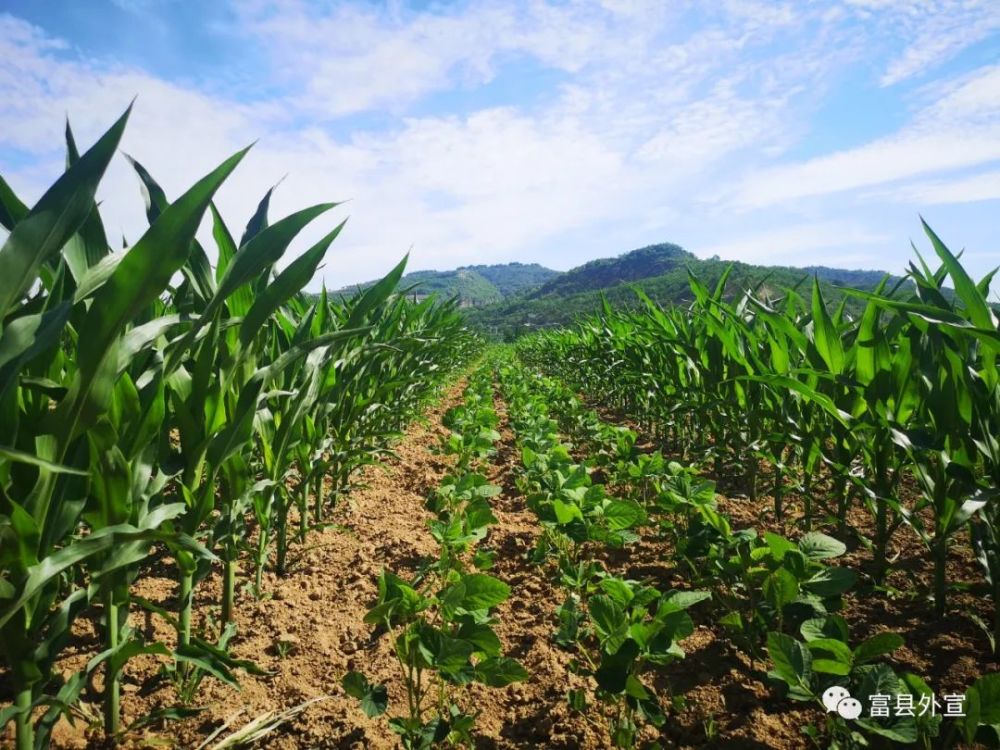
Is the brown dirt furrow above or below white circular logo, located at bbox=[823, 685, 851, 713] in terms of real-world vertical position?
below

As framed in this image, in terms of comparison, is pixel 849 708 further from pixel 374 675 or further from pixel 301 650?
pixel 301 650

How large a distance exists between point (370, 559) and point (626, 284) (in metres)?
43.7

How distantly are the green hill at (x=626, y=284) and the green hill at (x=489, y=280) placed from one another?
2179 centimetres

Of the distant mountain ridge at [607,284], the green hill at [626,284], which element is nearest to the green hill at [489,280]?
the distant mountain ridge at [607,284]

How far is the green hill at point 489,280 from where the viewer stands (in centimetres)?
10488

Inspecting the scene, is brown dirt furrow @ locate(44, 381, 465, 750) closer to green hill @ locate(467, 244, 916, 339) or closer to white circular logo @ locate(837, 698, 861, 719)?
Result: white circular logo @ locate(837, 698, 861, 719)

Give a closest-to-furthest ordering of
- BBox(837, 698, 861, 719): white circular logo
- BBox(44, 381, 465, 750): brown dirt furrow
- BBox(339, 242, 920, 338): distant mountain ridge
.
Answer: BBox(837, 698, 861, 719): white circular logo → BBox(44, 381, 465, 750): brown dirt furrow → BBox(339, 242, 920, 338): distant mountain ridge

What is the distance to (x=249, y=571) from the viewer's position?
1.89m

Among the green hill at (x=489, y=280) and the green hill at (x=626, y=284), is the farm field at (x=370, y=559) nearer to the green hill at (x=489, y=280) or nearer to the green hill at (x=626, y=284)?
the green hill at (x=626, y=284)

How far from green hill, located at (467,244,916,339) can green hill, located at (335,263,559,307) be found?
2179cm

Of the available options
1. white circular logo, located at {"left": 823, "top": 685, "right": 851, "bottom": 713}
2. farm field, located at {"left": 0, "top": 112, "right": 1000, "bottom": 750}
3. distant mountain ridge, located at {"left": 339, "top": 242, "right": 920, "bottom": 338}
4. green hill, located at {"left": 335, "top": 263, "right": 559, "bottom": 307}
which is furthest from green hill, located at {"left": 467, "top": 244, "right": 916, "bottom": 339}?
white circular logo, located at {"left": 823, "top": 685, "right": 851, "bottom": 713}

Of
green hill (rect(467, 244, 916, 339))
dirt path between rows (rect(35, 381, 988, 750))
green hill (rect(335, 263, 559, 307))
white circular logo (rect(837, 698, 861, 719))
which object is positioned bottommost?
dirt path between rows (rect(35, 381, 988, 750))

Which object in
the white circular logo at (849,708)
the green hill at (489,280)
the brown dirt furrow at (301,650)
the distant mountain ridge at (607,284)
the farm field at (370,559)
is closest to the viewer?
the farm field at (370,559)

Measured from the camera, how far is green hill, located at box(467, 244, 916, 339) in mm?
39541
